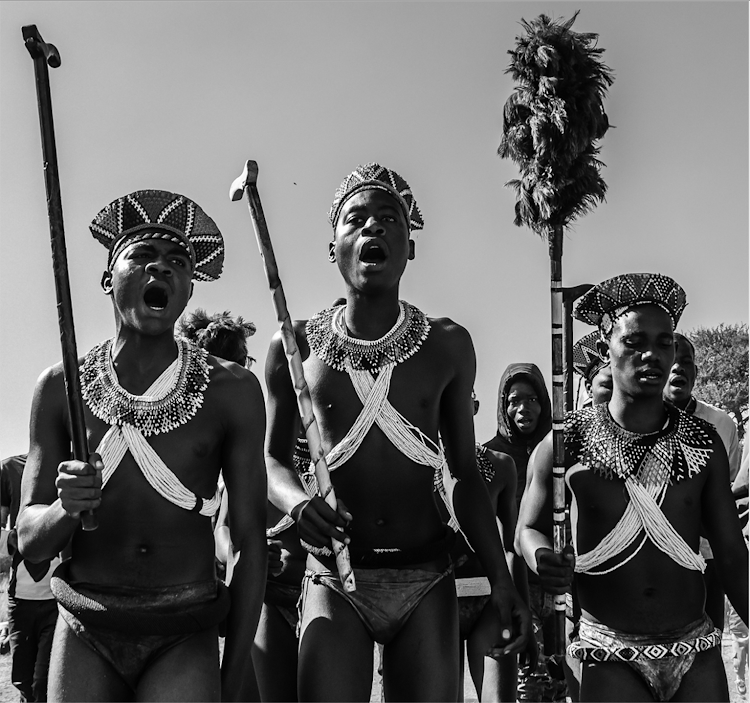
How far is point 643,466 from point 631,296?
2.83ft

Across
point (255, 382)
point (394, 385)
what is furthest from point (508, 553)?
point (255, 382)

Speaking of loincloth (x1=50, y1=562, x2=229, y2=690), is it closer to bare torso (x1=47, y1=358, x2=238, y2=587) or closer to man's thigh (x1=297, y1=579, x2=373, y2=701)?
bare torso (x1=47, y1=358, x2=238, y2=587)

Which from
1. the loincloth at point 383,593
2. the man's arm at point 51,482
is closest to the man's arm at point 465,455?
the loincloth at point 383,593

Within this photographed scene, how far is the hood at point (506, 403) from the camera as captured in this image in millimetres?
8109

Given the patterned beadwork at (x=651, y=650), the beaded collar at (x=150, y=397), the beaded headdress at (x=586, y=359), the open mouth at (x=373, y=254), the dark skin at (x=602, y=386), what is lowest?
the patterned beadwork at (x=651, y=650)

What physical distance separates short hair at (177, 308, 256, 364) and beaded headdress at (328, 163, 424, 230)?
240 centimetres

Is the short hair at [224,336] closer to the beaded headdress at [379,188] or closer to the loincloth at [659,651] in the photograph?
the beaded headdress at [379,188]

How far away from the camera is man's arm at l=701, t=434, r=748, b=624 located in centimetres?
477

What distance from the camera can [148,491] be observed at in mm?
4055

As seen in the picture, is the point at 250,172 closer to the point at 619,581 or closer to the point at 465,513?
the point at 465,513

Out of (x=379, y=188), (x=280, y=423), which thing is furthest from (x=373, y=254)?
(x=280, y=423)

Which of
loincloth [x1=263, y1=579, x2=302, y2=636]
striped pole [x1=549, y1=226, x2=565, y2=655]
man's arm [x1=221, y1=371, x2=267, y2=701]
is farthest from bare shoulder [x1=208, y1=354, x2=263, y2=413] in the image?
loincloth [x1=263, y1=579, x2=302, y2=636]

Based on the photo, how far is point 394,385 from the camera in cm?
466

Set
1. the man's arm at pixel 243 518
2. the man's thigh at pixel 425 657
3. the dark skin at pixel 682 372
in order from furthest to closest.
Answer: the dark skin at pixel 682 372, the man's thigh at pixel 425 657, the man's arm at pixel 243 518
